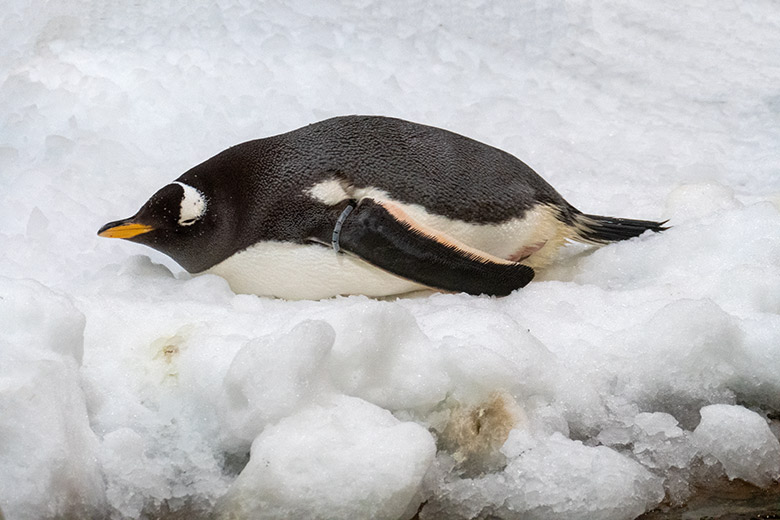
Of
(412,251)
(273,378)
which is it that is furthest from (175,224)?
(273,378)

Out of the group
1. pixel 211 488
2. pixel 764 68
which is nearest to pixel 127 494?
pixel 211 488

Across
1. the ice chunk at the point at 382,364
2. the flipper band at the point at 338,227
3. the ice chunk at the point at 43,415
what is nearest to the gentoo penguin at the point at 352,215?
the flipper band at the point at 338,227

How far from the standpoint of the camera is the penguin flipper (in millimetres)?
1473

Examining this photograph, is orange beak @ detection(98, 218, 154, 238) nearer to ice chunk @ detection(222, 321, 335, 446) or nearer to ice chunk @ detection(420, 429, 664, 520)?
ice chunk @ detection(222, 321, 335, 446)

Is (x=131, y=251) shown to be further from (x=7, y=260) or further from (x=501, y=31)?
(x=501, y=31)

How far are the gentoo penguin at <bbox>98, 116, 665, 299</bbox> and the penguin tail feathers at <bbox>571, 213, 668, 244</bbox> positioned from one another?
0.09 metres

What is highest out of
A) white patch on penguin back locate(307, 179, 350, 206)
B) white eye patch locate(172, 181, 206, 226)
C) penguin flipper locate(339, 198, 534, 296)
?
white patch on penguin back locate(307, 179, 350, 206)

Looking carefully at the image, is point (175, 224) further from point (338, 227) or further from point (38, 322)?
point (38, 322)

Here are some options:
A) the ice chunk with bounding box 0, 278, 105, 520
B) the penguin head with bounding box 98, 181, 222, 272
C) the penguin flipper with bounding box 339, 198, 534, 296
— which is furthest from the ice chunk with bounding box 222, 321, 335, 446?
the penguin head with bounding box 98, 181, 222, 272

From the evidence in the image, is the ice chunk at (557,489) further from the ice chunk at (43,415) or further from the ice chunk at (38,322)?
the ice chunk at (38,322)

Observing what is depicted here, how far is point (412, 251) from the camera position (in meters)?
1.48

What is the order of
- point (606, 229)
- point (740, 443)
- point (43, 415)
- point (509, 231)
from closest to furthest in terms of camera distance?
1. point (43, 415)
2. point (740, 443)
3. point (509, 231)
4. point (606, 229)

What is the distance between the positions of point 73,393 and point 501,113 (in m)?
1.47

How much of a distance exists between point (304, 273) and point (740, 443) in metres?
0.73
